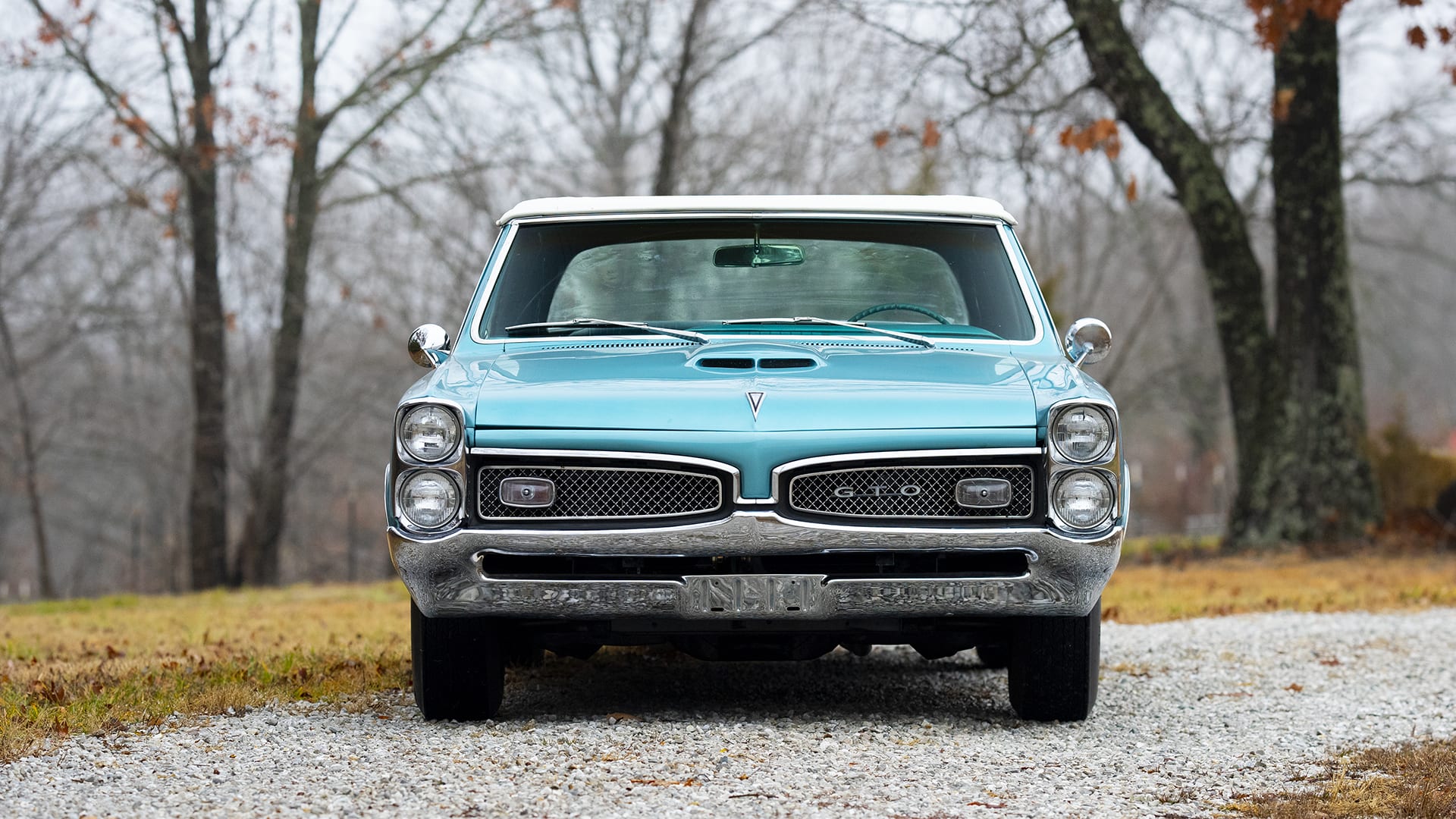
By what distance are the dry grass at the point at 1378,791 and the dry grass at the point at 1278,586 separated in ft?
15.7

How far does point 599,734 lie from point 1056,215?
77.9ft

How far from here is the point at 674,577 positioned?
4.94 m

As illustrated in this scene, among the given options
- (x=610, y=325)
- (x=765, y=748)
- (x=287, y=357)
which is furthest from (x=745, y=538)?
(x=287, y=357)

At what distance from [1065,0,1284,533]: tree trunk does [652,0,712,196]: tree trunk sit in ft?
26.1

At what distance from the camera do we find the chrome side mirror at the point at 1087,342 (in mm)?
5836

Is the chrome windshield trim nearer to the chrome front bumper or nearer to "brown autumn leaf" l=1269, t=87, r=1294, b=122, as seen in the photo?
the chrome front bumper

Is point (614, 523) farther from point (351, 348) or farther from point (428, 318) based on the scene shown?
point (351, 348)

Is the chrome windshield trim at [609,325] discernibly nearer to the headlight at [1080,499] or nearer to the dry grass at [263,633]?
the headlight at [1080,499]

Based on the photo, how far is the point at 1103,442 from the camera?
4.96m

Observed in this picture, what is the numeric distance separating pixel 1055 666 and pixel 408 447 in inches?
89.7

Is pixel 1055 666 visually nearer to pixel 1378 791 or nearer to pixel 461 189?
pixel 1378 791

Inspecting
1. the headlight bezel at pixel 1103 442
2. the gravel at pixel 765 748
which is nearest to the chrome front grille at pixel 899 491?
the headlight bezel at pixel 1103 442

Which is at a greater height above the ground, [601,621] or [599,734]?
[601,621]

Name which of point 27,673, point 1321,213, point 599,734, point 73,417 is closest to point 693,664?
point 599,734
